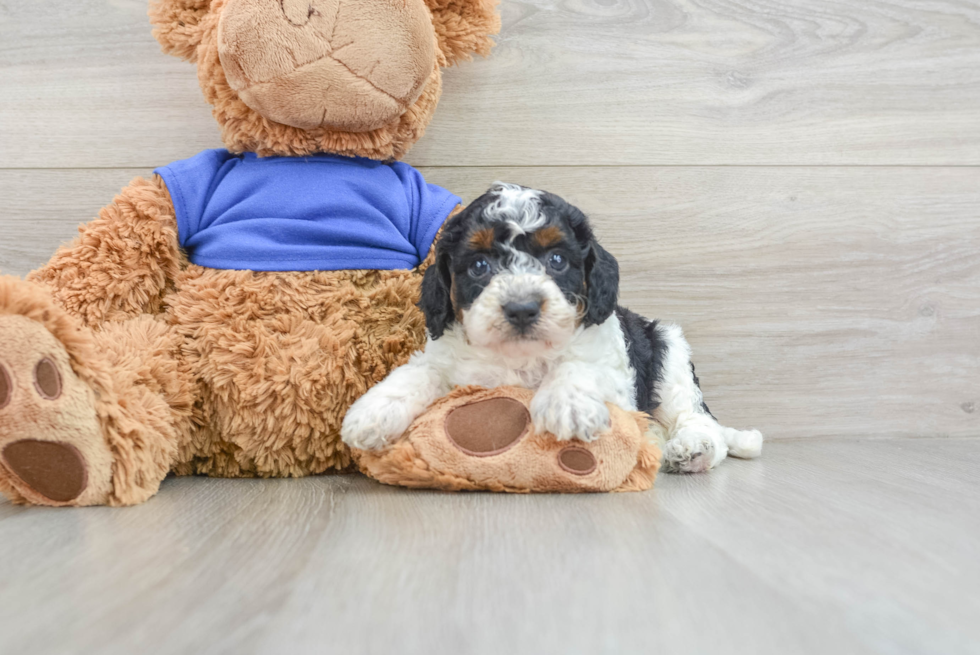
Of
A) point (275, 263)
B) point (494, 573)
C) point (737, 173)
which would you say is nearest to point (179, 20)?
point (275, 263)

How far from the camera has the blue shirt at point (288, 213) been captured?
5.59 ft

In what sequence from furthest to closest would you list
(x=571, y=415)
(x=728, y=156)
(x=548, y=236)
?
1. (x=728, y=156)
2. (x=548, y=236)
3. (x=571, y=415)

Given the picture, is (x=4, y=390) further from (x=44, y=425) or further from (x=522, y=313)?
(x=522, y=313)

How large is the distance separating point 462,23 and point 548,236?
0.68 m

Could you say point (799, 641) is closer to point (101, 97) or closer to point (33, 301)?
point (33, 301)

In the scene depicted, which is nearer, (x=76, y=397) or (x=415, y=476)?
(x=76, y=397)

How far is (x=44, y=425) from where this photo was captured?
1.28 meters

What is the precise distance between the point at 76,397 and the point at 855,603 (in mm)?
1321

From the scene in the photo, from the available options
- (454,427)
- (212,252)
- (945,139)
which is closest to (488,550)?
(454,427)

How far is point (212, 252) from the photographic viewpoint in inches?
67.5

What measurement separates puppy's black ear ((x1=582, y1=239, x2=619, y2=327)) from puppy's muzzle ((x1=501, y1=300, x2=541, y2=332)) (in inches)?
8.2

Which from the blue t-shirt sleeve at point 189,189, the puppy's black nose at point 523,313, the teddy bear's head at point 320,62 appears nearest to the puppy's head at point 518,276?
the puppy's black nose at point 523,313

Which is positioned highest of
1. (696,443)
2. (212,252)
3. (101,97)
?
(101,97)

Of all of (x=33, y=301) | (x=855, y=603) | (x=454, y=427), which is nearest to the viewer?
(x=855, y=603)
